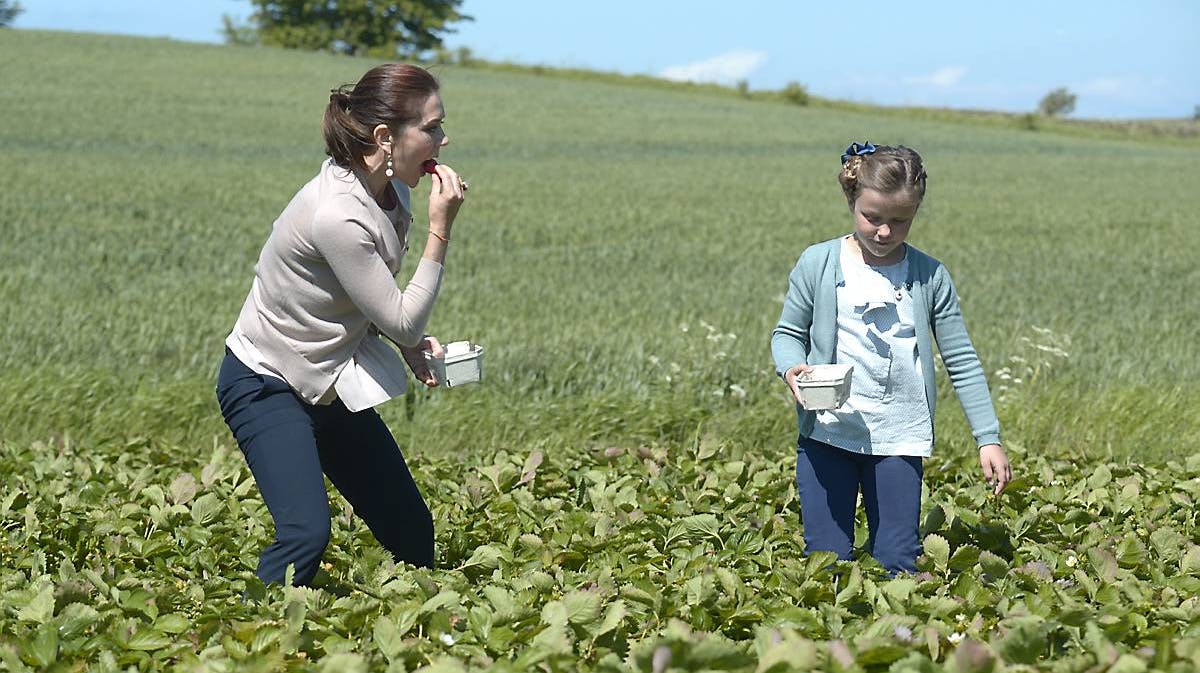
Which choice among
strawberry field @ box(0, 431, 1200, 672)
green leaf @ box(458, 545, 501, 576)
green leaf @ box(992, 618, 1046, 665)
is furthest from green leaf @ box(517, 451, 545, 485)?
green leaf @ box(992, 618, 1046, 665)

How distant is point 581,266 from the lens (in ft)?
46.3

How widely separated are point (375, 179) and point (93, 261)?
32.0ft

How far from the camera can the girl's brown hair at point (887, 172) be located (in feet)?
14.1

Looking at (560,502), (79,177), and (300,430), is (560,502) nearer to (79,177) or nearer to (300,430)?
(300,430)

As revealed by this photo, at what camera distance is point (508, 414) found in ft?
24.7

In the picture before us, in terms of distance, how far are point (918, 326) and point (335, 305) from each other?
181cm

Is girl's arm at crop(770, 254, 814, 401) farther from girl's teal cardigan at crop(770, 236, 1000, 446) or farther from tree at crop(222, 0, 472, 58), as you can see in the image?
tree at crop(222, 0, 472, 58)

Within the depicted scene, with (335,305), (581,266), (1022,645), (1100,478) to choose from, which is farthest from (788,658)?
(581,266)

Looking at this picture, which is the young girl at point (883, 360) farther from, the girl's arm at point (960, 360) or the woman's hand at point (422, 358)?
the woman's hand at point (422, 358)

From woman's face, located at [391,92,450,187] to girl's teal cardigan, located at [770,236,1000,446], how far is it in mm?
1248

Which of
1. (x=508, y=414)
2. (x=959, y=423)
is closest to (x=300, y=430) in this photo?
(x=508, y=414)

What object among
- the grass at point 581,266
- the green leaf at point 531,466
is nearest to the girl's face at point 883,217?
the green leaf at point 531,466

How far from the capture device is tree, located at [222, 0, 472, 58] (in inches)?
2721

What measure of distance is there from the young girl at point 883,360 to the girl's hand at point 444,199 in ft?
3.88
